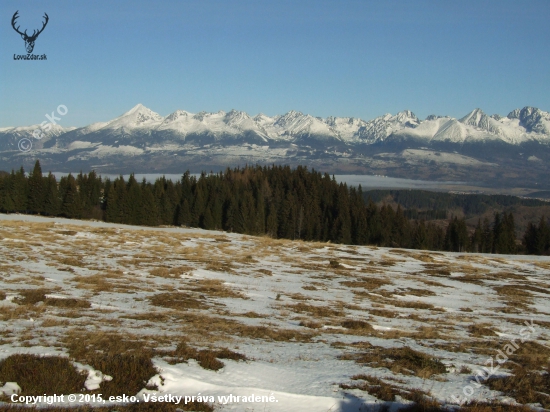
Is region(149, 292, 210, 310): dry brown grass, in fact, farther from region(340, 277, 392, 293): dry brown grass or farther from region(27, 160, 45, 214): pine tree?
region(27, 160, 45, 214): pine tree

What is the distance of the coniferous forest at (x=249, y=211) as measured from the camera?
10175 centimetres

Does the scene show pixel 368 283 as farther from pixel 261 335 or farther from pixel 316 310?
pixel 261 335

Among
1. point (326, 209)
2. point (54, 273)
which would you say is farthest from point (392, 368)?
point (326, 209)

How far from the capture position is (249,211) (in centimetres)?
11150

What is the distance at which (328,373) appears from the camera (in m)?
11.5

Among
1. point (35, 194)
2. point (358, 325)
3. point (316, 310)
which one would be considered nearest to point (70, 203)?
point (35, 194)

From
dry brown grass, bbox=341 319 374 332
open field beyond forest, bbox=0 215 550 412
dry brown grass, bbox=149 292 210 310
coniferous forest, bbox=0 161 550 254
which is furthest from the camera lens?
coniferous forest, bbox=0 161 550 254

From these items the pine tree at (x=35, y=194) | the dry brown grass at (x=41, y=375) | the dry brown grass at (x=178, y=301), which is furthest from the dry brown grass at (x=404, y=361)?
the pine tree at (x=35, y=194)

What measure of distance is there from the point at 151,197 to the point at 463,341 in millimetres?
98488

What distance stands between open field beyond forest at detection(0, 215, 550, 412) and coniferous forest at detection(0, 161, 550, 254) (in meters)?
70.7

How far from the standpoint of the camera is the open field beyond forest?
9.66 m

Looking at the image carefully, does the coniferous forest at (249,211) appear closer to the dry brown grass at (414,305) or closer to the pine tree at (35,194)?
the pine tree at (35,194)

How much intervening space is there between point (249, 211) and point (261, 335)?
9628cm

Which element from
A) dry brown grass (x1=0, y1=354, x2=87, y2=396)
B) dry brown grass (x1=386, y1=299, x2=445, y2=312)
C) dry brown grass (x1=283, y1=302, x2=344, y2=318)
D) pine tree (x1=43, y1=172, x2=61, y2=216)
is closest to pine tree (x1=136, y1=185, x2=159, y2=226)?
pine tree (x1=43, y1=172, x2=61, y2=216)
